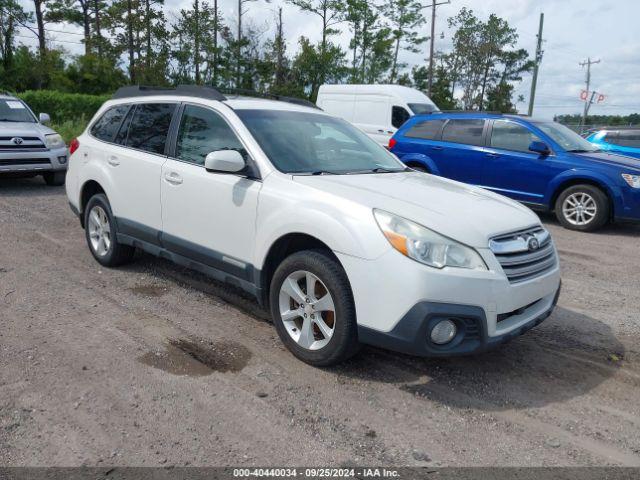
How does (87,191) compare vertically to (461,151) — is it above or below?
below

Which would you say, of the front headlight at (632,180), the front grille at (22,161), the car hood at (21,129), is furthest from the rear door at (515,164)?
the car hood at (21,129)

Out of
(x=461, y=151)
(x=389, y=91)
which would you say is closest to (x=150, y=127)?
(x=461, y=151)

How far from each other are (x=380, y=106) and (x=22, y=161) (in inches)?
382

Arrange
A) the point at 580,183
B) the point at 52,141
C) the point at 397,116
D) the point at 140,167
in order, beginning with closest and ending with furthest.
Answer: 1. the point at 140,167
2. the point at 580,183
3. the point at 52,141
4. the point at 397,116

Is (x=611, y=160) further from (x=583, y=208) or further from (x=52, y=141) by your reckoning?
(x=52, y=141)

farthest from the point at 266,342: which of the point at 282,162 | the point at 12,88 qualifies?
the point at 12,88

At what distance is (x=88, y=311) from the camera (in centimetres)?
445

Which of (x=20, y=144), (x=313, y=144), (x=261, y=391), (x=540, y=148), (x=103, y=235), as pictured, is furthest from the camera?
(x=20, y=144)

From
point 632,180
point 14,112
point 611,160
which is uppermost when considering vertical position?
point 14,112

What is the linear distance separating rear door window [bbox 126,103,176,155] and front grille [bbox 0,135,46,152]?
5.77m

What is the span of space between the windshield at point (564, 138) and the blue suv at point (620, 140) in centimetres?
293

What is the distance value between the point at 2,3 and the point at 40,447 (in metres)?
43.9

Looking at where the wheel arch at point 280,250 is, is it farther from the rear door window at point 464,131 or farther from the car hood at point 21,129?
the car hood at point 21,129

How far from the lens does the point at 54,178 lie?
35.3 feet
